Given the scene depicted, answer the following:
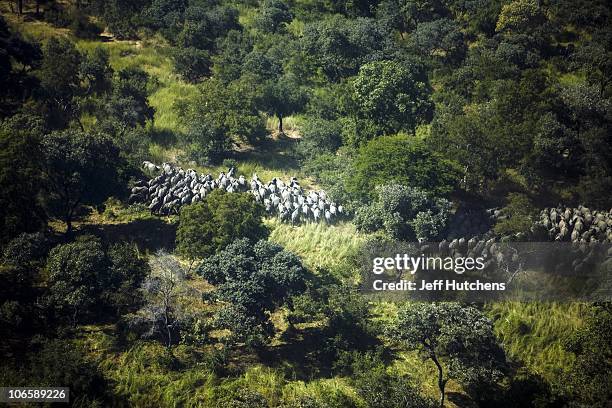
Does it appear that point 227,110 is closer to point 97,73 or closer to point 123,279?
point 97,73

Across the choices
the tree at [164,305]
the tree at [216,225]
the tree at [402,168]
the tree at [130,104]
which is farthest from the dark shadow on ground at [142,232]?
the tree at [402,168]

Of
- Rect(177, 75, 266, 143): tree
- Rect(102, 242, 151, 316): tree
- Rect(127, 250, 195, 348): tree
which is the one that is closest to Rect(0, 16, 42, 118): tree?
Rect(177, 75, 266, 143): tree

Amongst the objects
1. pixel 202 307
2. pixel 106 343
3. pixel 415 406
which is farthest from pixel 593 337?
pixel 106 343

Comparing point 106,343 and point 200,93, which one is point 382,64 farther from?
point 106,343

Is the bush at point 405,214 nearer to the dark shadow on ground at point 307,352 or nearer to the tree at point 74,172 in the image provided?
the dark shadow on ground at point 307,352

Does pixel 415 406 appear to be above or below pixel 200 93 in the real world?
below
